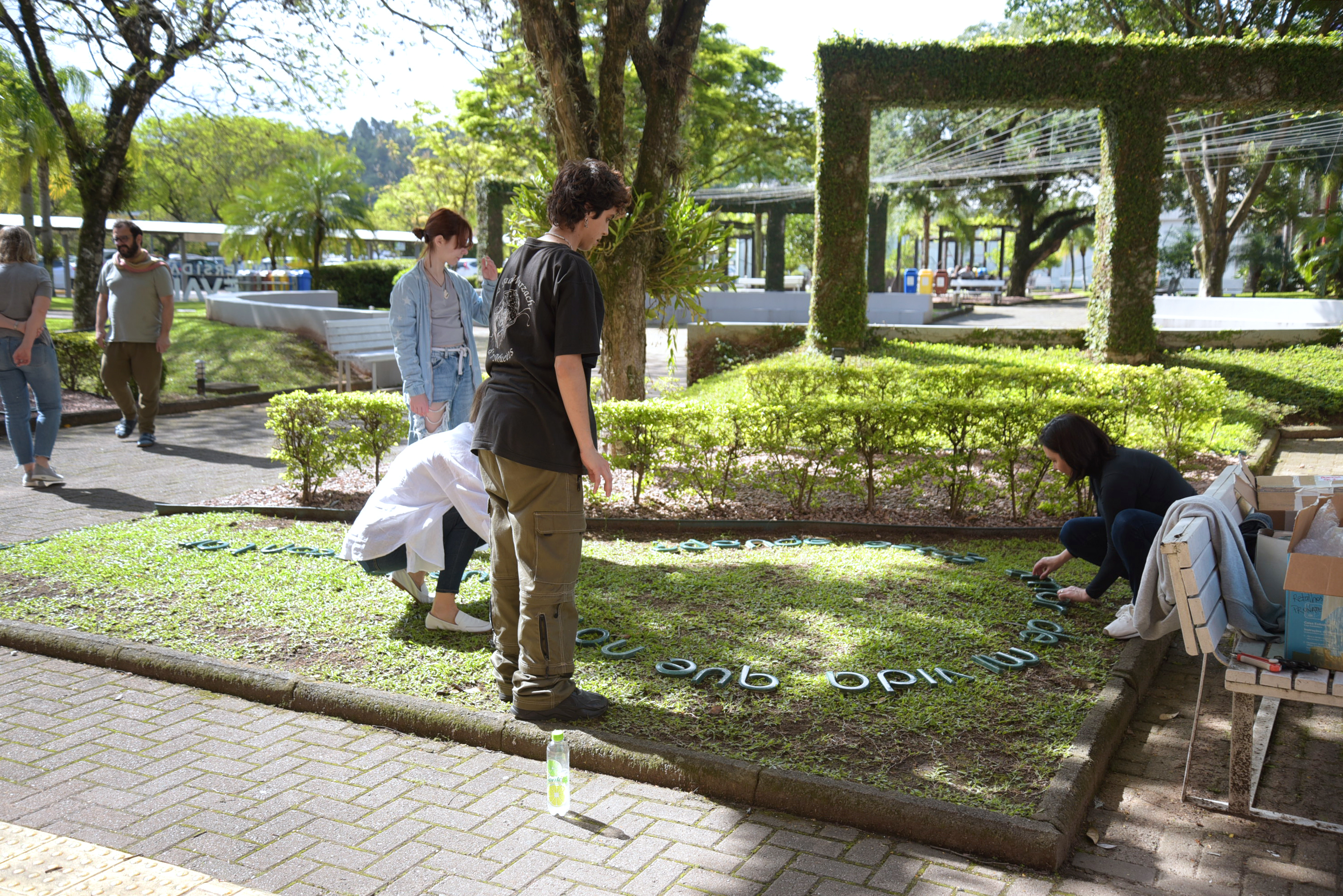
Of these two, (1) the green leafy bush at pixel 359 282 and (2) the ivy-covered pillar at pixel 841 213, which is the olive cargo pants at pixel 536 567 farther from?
(1) the green leafy bush at pixel 359 282

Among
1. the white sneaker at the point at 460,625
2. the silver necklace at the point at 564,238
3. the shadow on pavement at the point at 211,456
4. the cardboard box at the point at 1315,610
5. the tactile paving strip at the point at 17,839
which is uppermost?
the silver necklace at the point at 564,238

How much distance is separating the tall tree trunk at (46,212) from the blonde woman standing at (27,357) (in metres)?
18.0

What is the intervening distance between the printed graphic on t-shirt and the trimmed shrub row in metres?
3.84

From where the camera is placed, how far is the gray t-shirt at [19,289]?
25.1 feet

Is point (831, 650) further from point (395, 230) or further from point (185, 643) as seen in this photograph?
point (395, 230)

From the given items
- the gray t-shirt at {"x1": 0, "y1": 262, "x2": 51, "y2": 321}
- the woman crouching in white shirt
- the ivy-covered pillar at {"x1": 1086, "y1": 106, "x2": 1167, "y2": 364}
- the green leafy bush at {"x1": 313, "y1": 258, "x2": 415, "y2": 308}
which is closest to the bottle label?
the woman crouching in white shirt

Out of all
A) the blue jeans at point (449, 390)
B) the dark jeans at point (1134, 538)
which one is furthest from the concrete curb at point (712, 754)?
the blue jeans at point (449, 390)

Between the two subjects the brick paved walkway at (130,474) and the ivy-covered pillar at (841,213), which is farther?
the ivy-covered pillar at (841,213)

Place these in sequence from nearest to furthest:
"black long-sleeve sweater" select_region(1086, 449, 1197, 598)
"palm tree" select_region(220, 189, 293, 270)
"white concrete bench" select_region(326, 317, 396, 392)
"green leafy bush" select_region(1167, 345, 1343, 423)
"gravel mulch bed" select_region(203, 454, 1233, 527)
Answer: "black long-sleeve sweater" select_region(1086, 449, 1197, 598) < "gravel mulch bed" select_region(203, 454, 1233, 527) < "green leafy bush" select_region(1167, 345, 1343, 423) < "white concrete bench" select_region(326, 317, 396, 392) < "palm tree" select_region(220, 189, 293, 270)

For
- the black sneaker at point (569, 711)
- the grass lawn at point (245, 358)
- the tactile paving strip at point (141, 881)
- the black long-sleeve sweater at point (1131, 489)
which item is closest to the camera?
the tactile paving strip at point (141, 881)

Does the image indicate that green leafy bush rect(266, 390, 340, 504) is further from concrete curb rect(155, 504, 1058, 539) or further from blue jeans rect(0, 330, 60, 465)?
blue jeans rect(0, 330, 60, 465)

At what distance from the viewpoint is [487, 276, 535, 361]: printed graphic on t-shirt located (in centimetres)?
353

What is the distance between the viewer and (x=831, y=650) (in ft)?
14.6

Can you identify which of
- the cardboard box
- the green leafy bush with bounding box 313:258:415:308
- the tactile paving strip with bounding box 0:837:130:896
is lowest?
the tactile paving strip with bounding box 0:837:130:896
